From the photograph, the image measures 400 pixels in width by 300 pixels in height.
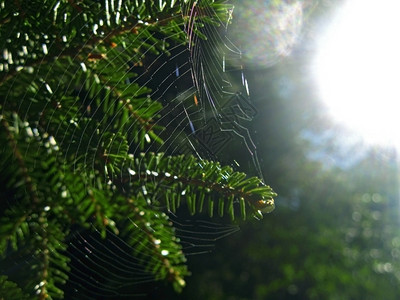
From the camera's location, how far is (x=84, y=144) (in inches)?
7.9

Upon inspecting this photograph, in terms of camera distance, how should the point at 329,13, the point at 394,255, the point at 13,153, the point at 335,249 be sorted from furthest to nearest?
the point at 394,255 < the point at 329,13 < the point at 335,249 < the point at 13,153

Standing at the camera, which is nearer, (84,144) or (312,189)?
(84,144)

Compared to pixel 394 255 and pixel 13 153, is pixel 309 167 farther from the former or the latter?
pixel 13 153

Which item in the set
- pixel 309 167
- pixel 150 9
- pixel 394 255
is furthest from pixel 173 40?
pixel 394 255

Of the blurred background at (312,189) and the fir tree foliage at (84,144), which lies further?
the blurred background at (312,189)

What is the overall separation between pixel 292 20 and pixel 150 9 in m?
1.01

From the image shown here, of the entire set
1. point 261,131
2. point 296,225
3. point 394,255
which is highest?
point 261,131

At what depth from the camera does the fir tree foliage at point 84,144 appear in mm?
173

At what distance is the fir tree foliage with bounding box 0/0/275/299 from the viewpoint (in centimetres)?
17

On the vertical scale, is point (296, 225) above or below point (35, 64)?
below

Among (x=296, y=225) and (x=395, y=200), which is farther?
(x=395, y=200)

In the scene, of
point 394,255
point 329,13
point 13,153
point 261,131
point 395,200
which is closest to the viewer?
point 13,153

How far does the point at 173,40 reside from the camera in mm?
256

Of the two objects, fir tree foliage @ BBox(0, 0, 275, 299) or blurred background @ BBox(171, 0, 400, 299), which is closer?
fir tree foliage @ BBox(0, 0, 275, 299)
